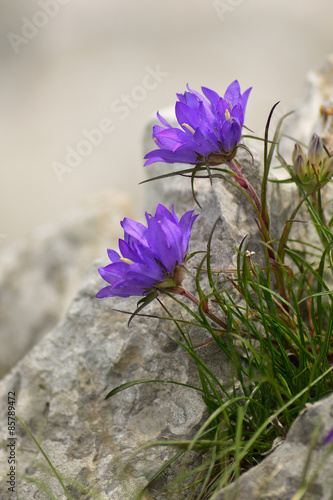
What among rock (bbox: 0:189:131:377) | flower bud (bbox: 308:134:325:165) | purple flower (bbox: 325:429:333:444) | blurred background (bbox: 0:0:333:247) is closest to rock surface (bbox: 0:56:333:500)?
flower bud (bbox: 308:134:325:165)

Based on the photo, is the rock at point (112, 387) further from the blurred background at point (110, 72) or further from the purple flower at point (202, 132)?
the blurred background at point (110, 72)

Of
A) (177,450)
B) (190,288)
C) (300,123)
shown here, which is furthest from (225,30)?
(177,450)

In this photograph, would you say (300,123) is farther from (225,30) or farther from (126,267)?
(225,30)

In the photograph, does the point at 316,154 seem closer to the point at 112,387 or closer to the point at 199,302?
the point at 199,302

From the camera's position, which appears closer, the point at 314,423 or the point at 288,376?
the point at 314,423

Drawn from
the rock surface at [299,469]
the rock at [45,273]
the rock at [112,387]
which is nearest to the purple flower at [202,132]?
the rock at [112,387]

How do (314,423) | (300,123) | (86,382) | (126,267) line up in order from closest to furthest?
(314,423), (126,267), (86,382), (300,123)

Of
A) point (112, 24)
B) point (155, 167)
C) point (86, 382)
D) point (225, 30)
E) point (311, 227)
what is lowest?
point (311, 227)

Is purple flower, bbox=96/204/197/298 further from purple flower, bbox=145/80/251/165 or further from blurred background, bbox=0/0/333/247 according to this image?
blurred background, bbox=0/0/333/247
